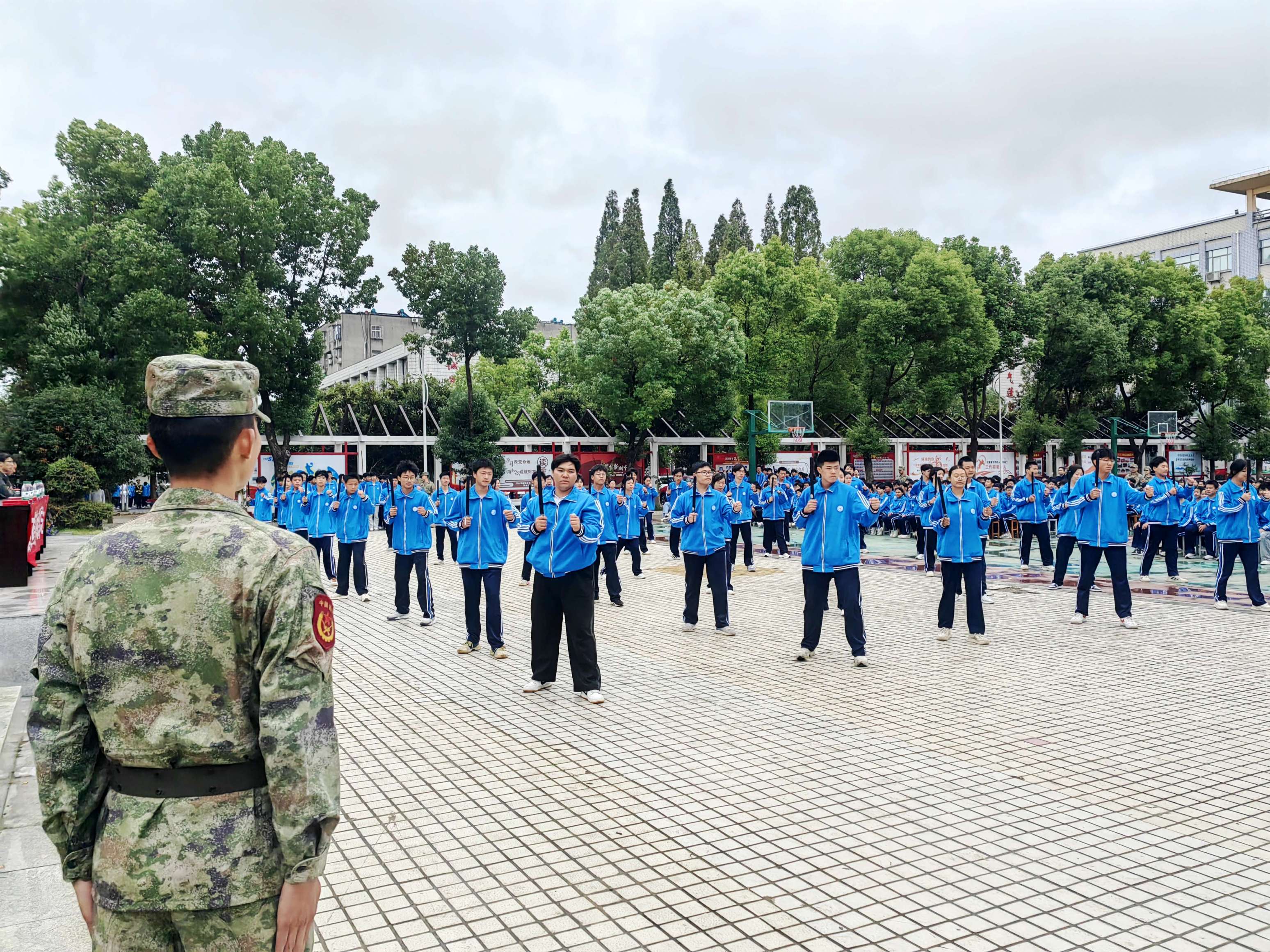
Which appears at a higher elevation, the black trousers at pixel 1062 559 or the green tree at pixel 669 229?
the green tree at pixel 669 229

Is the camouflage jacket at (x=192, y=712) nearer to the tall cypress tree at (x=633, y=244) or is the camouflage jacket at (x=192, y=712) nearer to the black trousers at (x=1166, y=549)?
Answer: the black trousers at (x=1166, y=549)

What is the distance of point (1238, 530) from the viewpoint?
1092cm

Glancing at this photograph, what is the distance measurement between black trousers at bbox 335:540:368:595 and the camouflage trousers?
434 inches

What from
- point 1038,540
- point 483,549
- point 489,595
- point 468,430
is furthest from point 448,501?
point 468,430

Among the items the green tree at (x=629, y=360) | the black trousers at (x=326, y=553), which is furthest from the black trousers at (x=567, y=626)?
the green tree at (x=629, y=360)

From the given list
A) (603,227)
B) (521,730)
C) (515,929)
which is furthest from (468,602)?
(603,227)

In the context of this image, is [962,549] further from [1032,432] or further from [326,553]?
[1032,432]

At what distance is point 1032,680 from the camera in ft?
23.9

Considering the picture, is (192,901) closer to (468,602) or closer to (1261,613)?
(468,602)

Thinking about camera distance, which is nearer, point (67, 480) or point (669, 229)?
point (67, 480)

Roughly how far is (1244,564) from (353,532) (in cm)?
1126

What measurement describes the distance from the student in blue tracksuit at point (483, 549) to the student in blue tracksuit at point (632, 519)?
4.43 m

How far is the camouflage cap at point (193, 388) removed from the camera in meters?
1.99

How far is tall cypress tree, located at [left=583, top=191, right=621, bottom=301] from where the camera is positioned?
192 feet
